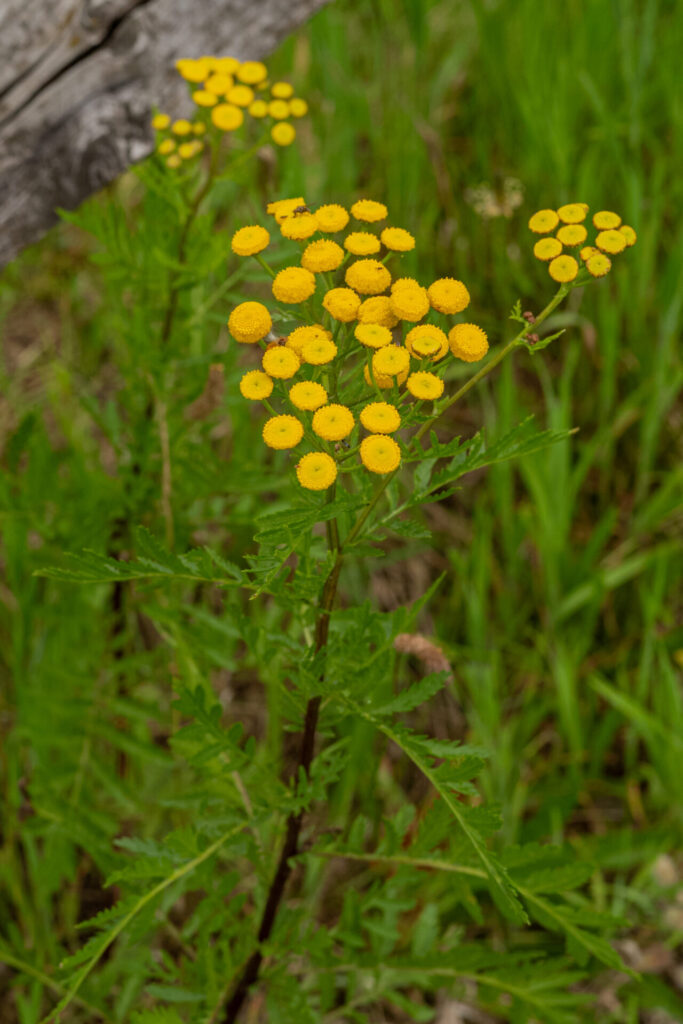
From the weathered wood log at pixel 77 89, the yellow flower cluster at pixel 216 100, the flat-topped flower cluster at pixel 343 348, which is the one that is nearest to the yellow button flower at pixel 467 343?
the flat-topped flower cluster at pixel 343 348

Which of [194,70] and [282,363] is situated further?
[194,70]

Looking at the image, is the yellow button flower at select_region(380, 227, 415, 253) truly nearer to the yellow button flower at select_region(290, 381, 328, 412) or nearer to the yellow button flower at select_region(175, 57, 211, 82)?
the yellow button flower at select_region(290, 381, 328, 412)

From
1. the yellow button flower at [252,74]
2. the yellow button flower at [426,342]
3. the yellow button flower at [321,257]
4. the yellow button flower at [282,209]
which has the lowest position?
the yellow button flower at [426,342]

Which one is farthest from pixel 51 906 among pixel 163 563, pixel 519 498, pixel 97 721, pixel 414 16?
pixel 414 16

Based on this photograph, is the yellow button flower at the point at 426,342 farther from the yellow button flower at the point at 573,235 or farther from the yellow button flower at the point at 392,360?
the yellow button flower at the point at 573,235

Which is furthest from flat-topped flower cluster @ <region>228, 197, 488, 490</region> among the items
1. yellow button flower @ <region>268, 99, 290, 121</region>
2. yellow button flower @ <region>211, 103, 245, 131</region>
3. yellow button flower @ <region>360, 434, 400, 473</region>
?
yellow button flower @ <region>268, 99, 290, 121</region>

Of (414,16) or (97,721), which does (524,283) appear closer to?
(414,16)

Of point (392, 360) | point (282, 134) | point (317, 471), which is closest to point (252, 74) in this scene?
point (282, 134)

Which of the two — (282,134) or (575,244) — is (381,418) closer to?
(575,244)

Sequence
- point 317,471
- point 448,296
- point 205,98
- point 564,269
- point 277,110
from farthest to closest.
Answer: point 277,110 < point 205,98 < point 564,269 < point 448,296 < point 317,471
